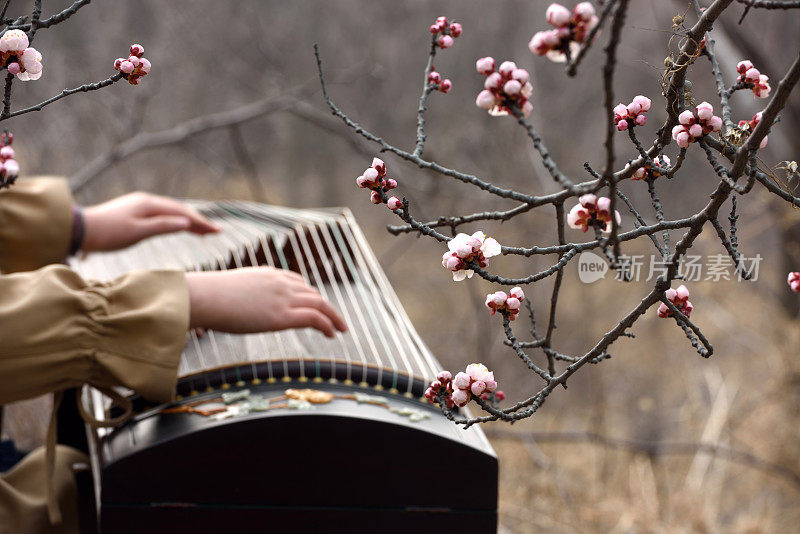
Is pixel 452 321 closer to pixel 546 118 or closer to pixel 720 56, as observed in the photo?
pixel 546 118

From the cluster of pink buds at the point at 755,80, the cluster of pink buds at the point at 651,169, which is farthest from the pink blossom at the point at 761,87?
the cluster of pink buds at the point at 651,169

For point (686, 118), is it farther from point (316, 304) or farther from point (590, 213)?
point (316, 304)

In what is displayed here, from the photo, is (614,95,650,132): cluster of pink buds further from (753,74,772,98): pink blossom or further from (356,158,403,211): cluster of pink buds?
(356,158,403,211): cluster of pink buds

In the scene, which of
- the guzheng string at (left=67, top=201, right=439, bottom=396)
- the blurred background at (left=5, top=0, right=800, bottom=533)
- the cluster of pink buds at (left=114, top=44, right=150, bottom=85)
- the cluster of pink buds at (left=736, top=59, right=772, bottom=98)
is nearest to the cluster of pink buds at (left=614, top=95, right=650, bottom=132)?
the cluster of pink buds at (left=736, top=59, right=772, bottom=98)

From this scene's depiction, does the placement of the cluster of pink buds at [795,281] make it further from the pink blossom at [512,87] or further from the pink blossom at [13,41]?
the pink blossom at [13,41]

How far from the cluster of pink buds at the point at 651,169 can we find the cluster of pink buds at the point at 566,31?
182mm

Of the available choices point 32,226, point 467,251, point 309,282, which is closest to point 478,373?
point 467,251

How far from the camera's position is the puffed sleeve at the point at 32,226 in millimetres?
1796

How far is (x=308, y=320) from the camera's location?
4.19 ft

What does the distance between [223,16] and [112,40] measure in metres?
0.95

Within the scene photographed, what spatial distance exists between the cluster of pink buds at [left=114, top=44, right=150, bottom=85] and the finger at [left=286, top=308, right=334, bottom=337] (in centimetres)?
55

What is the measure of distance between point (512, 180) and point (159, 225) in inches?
132

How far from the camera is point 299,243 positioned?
1913 millimetres

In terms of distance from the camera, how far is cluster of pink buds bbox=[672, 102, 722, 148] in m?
0.64
